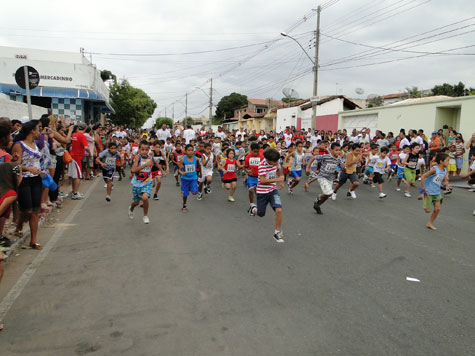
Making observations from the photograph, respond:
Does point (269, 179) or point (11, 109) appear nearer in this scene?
point (269, 179)

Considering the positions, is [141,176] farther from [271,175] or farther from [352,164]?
[352,164]

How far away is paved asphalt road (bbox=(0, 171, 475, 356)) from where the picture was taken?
10.1ft

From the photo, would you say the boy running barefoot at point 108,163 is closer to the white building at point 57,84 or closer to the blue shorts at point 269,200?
the blue shorts at point 269,200

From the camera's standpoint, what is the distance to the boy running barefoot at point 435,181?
23.1 ft

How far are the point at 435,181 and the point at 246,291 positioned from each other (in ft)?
16.8

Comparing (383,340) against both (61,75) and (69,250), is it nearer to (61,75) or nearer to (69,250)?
(69,250)

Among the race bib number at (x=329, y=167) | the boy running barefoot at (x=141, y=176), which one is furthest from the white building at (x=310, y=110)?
the boy running barefoot at (x=141, y=176)

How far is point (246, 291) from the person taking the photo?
405cm

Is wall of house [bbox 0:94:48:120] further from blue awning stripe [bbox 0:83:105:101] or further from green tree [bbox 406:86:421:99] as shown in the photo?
green tree [bbox 406:86:421:99]

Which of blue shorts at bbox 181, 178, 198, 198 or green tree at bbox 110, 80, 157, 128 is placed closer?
blue shorts at bbox 181, 178, 198, 198

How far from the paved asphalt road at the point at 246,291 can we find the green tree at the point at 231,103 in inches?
2904

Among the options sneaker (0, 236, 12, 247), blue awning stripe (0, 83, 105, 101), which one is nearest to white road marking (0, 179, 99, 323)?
sneaker (0, 236, 12, 247)

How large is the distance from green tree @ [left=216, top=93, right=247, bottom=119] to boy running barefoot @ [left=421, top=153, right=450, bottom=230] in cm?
7322

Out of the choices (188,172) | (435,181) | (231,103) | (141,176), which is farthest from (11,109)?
(231,103)
